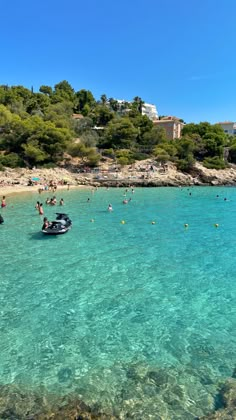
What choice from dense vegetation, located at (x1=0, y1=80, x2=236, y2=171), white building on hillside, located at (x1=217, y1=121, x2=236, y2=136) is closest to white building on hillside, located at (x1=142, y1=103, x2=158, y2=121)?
white building on hillside, located at (x1=217, y1=121, x2=236, y2=136)

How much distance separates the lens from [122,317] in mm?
11516

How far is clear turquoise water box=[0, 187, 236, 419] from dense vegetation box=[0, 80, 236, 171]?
42.4 meters

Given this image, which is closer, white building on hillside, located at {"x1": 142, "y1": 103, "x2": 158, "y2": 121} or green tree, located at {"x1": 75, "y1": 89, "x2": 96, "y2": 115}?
green tree, located at {"x1": 75, "y1": 89, "x2": 96, "y2": 115}

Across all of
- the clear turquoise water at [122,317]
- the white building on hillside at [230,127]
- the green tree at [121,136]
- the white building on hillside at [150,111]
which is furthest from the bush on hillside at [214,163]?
the white building on hillside at [150,111]

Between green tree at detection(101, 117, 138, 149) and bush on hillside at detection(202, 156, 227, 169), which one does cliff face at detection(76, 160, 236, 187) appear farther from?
green tree at detection(101, 117, 138, 149)

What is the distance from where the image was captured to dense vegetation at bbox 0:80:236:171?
63.8 m

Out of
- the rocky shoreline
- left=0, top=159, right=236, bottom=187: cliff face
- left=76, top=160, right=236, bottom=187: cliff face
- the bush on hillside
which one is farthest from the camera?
the bush on hillside

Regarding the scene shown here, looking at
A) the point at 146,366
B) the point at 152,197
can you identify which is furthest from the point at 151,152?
the point at 146,366

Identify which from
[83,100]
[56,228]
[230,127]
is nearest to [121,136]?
[83,100]

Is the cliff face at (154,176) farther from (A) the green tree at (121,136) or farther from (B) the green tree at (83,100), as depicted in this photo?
(B) the green tree at (83,100)

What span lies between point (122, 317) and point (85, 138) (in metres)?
66.8

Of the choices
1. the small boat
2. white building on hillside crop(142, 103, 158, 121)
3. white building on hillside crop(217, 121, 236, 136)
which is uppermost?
white building on hillside crop(142, 103, 158, 121)

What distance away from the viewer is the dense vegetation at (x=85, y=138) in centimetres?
6378

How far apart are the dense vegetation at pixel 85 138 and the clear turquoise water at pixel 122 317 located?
42350 mm
